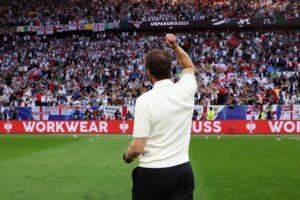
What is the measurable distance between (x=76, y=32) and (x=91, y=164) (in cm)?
3840

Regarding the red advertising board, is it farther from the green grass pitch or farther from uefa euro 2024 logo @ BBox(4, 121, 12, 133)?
the green grass pitch

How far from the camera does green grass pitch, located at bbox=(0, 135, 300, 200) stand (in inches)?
347

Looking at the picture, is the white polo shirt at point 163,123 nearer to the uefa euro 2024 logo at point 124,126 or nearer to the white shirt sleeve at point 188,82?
the white shirt sleeve at point 188,82

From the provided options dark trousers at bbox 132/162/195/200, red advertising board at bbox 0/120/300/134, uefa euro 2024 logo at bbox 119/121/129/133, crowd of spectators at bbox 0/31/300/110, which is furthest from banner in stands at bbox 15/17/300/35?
dark trousers at bbox 132/162/195/200

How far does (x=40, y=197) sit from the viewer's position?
8.57 m

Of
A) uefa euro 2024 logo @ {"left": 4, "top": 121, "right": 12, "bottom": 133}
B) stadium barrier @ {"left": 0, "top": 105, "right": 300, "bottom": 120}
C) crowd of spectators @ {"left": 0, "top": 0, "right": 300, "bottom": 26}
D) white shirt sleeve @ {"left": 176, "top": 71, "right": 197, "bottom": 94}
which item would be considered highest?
crowd of spectators @ {"left": 0, "top": 0, "right": 300, "bottom": 26}

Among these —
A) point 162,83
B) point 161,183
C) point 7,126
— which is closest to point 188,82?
point 162,83

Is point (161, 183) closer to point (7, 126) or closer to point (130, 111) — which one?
point (130, 111)

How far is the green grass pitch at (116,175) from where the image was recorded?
347 inches

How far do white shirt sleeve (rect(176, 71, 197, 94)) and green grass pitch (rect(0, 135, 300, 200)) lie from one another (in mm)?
4724

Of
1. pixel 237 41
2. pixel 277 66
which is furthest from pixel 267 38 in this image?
pixel 277 66

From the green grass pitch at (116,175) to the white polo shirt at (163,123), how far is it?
4853mm

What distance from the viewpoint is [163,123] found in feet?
12.0

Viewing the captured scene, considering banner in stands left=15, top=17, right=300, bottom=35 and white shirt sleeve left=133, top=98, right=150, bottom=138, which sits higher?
banner in stands left=15, top=17, right=300, bottom=35
